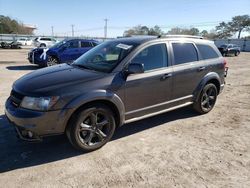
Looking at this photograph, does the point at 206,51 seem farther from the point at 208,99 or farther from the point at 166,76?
the point at 166,76

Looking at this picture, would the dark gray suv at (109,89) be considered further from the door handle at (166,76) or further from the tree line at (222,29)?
the tree line at (222,29)

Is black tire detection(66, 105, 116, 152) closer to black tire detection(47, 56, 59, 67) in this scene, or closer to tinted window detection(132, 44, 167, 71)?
tinted window detection(132, 44, 167, 71)

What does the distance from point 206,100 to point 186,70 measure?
46.7 inches

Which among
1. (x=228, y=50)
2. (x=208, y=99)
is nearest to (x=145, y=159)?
(x=208, y=99)

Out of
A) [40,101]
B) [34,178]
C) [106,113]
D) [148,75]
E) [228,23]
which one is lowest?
[34,178]

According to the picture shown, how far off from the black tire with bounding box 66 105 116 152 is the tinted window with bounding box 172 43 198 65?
190cm

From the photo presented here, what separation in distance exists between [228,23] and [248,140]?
3788 inches

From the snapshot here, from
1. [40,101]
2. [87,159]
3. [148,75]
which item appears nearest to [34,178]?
[87,159]

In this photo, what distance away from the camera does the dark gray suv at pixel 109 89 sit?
359 cm

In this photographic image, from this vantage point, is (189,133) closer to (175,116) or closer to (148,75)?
(175,116)

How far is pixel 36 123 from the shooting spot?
3.49 metres

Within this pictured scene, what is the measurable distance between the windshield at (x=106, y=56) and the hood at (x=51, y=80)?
0.24 m

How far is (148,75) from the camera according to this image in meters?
4.46

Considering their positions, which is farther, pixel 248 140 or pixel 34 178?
pixel 248 140
